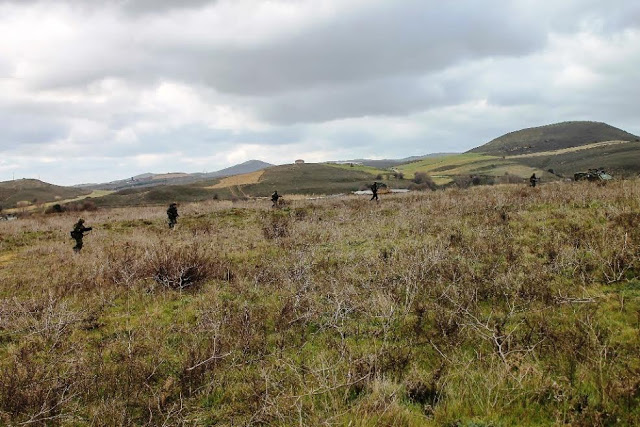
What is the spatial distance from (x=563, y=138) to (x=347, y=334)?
209m

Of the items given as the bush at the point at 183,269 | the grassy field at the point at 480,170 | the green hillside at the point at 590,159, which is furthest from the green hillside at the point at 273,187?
the bush at the point at 183,269

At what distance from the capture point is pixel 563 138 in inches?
6954

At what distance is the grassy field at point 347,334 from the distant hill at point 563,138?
564 feet

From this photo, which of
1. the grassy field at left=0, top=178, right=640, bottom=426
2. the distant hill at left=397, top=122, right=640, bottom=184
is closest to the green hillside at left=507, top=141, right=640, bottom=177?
the distant hill at left=397, top=122, right=640, bottom=184

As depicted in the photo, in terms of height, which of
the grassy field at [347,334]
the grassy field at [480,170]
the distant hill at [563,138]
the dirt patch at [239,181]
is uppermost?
the distant hill at [563,138]

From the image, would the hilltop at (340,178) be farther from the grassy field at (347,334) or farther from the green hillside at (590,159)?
the grassy field at (347,334)

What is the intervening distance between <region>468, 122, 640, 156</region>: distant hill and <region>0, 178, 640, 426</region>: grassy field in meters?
172

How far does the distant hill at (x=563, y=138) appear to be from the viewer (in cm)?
16775

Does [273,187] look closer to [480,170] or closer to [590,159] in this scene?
[480,170]

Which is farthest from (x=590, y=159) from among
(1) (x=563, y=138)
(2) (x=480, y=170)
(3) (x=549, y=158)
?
(1) (x=563, y=138)

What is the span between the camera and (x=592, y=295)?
6141 millimetres

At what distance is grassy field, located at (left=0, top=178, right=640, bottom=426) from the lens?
400 centimetres

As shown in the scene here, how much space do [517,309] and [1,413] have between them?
7099 millimetres

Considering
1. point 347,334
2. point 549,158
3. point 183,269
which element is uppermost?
point 549,158
